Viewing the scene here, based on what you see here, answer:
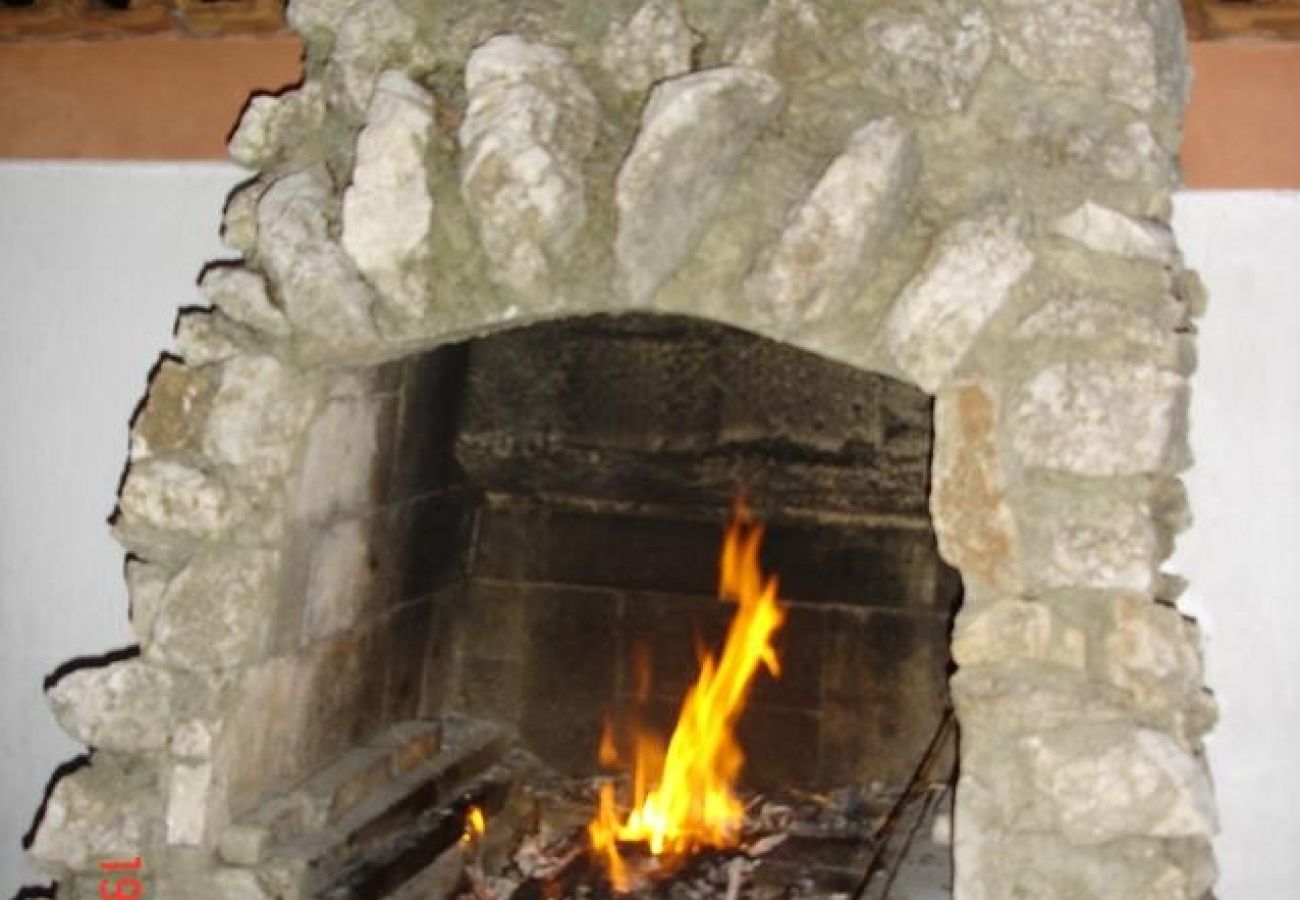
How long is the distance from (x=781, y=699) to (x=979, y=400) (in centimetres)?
184

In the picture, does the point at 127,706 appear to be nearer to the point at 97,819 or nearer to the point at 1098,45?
the point at 97,819

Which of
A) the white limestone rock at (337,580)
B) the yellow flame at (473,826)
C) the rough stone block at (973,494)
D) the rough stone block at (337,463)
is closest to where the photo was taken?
the rough stone block at (973,494)

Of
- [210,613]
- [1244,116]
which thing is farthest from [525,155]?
[1244,116]

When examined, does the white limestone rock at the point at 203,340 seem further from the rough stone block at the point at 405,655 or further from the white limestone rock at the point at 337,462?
the rough stone block at the point at 405,655

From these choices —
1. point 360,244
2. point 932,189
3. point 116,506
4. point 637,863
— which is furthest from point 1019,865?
point 116,506

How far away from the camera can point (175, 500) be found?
2.98 meters

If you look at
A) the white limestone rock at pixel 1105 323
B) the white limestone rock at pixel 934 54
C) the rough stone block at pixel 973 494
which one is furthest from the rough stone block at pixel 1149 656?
the white limestone rock at pixel 934 54

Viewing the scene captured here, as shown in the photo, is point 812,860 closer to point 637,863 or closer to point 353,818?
point 637,863

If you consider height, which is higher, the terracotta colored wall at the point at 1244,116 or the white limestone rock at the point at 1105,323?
the terracotta colored wall at the point at 1244,116

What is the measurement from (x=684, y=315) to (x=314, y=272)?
31.6 inches

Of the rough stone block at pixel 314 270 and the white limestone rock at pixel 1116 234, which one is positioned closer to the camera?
the white limestone rock at pixel 1116 234

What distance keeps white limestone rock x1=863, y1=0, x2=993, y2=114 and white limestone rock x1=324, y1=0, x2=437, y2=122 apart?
0.94 m

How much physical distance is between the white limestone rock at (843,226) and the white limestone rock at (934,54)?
76 millimetres

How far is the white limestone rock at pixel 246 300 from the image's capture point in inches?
116
